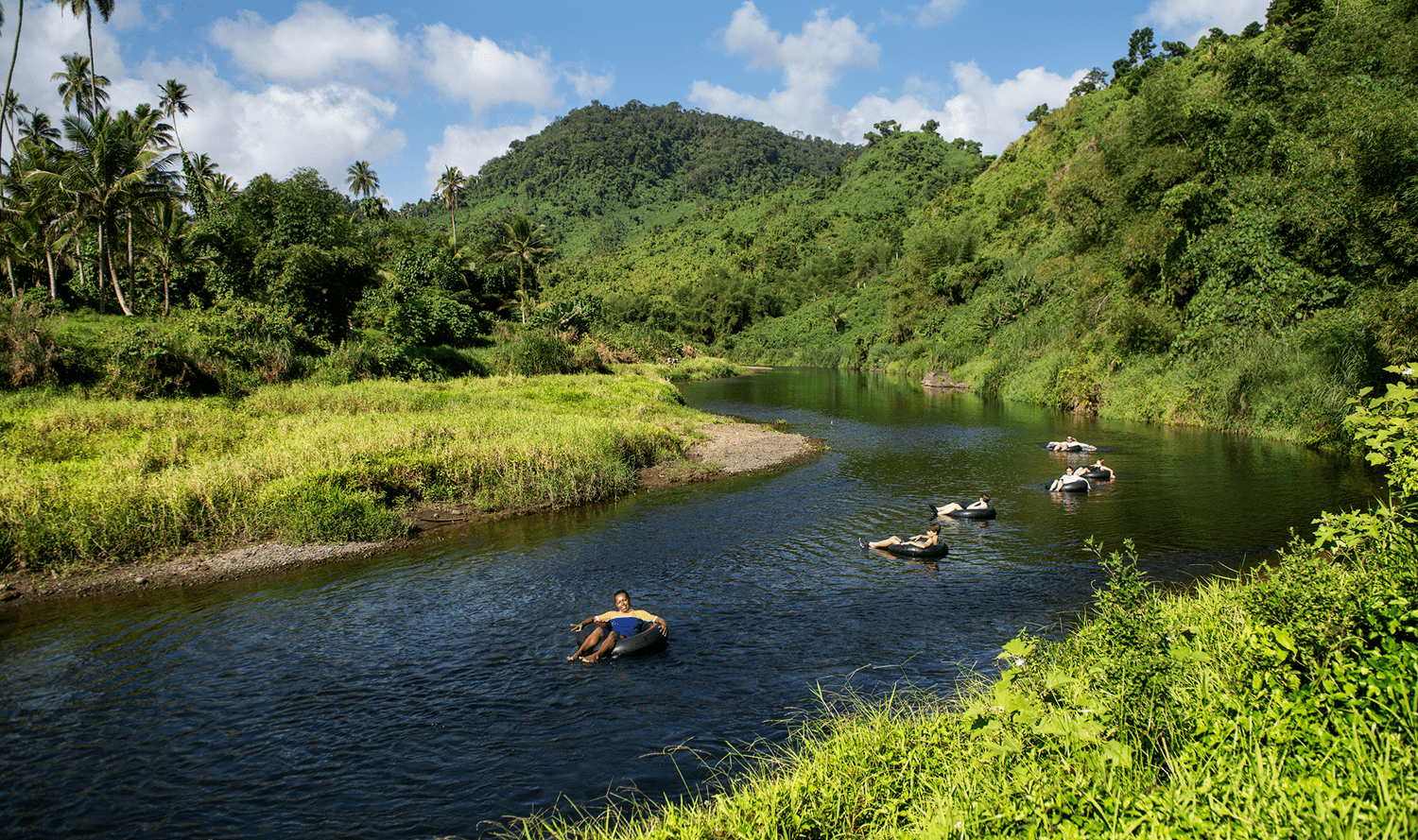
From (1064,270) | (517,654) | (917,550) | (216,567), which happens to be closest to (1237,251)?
(1064,270)

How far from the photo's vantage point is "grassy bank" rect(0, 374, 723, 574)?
1555 centimetres

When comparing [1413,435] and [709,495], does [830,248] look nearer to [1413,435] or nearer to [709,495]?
[709,495]

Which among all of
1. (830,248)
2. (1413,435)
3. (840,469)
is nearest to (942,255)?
(830,248)

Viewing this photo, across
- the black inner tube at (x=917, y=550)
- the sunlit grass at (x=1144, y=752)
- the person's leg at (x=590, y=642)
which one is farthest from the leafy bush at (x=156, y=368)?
the sunlit grass at (x=1144, y=752)

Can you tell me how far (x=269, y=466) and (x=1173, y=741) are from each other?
19828 millimetres

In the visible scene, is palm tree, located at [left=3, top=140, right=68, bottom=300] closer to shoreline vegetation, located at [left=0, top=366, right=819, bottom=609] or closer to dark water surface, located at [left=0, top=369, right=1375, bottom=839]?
shoreline vegetation, located at [left=0, top=366, right=819, bottom=609]

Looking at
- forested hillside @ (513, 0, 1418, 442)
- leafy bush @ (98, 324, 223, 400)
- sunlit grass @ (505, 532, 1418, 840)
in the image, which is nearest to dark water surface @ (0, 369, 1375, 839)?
sunlit grass @ (505, 532, 1418, 840)

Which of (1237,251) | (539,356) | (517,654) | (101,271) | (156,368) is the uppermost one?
(101,271)

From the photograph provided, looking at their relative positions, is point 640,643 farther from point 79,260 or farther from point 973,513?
point 79,260

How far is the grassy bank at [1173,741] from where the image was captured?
4.31 metres

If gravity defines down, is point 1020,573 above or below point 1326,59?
below

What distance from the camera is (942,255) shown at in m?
90.7

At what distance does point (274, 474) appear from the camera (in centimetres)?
1831

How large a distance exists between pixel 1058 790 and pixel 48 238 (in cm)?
5510
